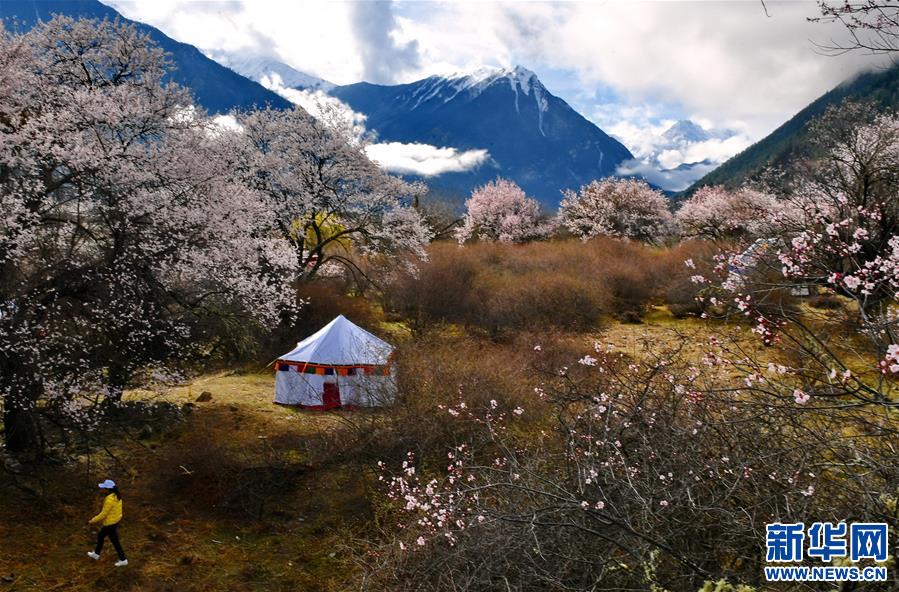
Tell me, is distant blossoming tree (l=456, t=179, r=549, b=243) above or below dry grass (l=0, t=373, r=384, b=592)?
above

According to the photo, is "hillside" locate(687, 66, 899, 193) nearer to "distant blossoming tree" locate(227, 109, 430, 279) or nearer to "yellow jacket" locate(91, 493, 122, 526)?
"distant blossoming tree" locate(227, 109, 430, 279)

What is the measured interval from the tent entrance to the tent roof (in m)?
0.66

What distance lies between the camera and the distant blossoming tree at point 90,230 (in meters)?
9.02

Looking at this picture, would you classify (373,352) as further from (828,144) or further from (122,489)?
(828,144)

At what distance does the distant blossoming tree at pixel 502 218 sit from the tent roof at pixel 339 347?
33.5 meters

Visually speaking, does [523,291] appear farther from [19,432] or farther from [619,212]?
[619,212]

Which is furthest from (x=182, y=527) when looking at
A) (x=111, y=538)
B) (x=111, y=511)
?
(x=111, y=511)

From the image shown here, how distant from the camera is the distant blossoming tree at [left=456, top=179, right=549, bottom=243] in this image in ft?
159

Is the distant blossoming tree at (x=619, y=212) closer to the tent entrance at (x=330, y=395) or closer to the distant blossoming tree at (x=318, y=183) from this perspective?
the distant blossoming tree at (x=318, y=183)

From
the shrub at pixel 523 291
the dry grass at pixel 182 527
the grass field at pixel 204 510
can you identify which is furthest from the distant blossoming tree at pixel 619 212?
the dry grass at pixel 182 527

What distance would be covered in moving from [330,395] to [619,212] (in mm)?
33765

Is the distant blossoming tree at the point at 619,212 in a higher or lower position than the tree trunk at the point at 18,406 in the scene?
higher

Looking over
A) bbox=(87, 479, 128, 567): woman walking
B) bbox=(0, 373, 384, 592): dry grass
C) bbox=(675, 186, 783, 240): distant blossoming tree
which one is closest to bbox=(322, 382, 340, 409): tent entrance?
bbox=(0, 373, 384, 592): dry grass

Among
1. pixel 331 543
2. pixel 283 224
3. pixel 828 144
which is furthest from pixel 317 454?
pixel 828 144
